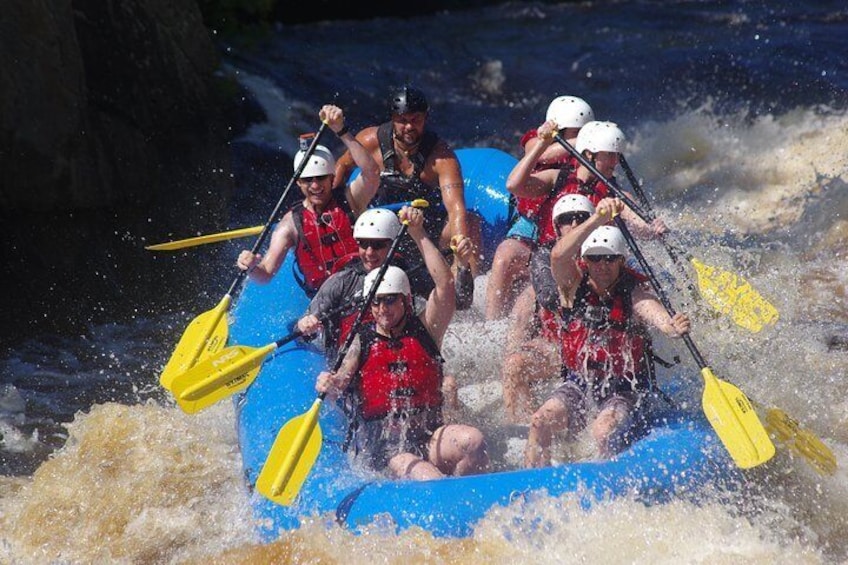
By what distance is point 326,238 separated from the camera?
19.8 feet

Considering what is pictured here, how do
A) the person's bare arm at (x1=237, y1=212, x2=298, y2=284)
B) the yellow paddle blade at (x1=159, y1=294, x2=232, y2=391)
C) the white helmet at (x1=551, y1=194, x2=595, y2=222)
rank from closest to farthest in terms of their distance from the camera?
the white helmet at (x1=551, y1=194, x2=595, y2=222), the yellow paddle blade at (x1=159, y1=294, x2=232, y2=391), the person's bare arm at (x1=237, y1=212, x2=298, y2=284)

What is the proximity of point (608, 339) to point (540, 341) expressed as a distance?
0.49 metres

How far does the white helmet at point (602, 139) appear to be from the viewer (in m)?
5.90

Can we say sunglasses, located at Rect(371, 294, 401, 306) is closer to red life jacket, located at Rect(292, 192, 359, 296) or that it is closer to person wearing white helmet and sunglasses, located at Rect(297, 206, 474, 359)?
person wearing white helmet and sunglasses, located at Rect(297, 206, 474, 359)

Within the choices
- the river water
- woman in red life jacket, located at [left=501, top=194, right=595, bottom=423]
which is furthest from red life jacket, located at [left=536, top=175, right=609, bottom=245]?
the river water

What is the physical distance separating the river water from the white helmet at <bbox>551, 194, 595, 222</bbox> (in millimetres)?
906

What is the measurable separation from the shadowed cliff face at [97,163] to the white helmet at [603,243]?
3.91 meters

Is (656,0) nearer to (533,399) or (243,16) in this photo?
(243,16)

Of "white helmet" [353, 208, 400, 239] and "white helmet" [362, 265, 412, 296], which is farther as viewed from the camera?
"white helmet" [353, 208, 400, 239]

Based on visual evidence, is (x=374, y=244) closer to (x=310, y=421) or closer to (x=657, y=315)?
(x=310, y=421)

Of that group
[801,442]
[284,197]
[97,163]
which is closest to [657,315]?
[801,442]

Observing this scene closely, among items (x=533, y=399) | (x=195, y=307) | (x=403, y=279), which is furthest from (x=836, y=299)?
(x=195, y=307)

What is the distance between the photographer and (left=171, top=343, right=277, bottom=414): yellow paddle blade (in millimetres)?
5215

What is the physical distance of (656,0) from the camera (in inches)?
659
